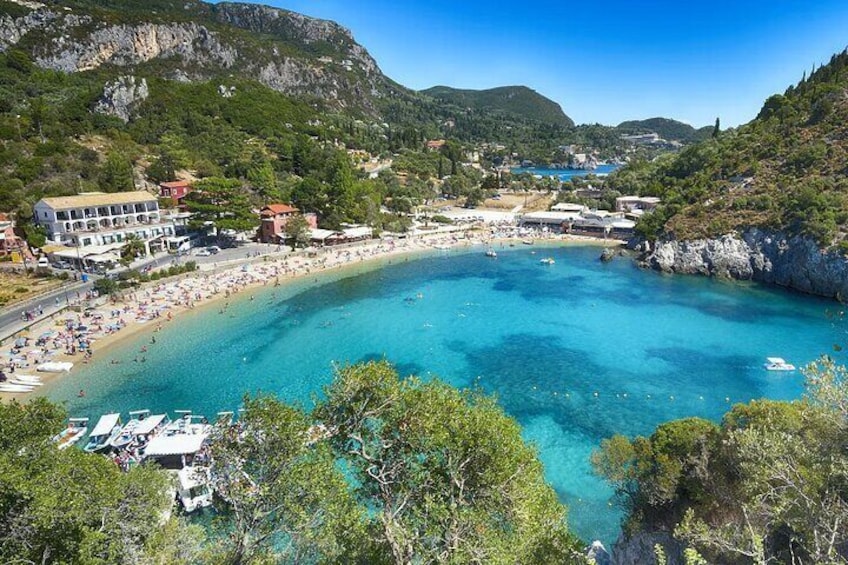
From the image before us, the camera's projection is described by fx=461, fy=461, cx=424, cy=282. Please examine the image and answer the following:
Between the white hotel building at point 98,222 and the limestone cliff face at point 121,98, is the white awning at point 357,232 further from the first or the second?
the limestone cliff face at point 121,98

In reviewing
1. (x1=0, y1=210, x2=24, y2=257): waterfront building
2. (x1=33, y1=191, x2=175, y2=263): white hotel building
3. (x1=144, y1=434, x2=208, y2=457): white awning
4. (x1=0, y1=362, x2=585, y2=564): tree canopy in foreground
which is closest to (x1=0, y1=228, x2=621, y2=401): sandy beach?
(x1=33, y1=191, x2=175, y2=263): white hotel building

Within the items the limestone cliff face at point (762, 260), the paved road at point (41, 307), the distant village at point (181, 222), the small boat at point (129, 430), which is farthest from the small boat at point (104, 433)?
the limestone cliff face at point (762, 260)

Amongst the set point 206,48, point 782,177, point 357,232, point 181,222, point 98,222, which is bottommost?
point 357,232

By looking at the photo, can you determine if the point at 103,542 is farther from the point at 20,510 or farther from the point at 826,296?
the point at 826,296

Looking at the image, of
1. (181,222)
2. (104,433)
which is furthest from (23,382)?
(181,222)

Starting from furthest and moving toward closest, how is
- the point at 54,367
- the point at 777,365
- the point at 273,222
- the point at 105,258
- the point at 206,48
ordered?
1. the point at 206,48
2. the point at 273,222
3. the point at 105,258
4. the point at 777,365
5. the point at 54,367

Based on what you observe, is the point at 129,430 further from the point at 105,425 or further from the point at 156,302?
the point at 156,302
